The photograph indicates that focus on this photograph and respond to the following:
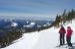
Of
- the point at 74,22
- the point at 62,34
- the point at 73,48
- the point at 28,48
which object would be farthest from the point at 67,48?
the point at 74,22

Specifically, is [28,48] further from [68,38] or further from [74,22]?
[74,22]

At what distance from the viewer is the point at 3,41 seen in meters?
34.4

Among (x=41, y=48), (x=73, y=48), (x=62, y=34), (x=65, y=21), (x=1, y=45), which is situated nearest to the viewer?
(x=73, y=48)

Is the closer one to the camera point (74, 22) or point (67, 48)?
point (67, 48)

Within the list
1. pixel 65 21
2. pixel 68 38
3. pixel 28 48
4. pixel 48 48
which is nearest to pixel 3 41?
pixel 28 48

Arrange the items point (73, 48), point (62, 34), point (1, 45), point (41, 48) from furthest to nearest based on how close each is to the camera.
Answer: point (1, 45) → point (41, 48) → point (62, 34) → point (73, 48)

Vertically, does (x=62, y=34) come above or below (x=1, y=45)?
above

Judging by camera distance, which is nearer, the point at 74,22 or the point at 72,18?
the point at 74,22

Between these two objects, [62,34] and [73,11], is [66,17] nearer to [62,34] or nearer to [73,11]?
[73,11]

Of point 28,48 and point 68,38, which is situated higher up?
point 68,38

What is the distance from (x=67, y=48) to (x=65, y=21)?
43.0 meters

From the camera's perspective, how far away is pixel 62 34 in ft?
69.2

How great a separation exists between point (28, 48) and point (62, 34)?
431cm

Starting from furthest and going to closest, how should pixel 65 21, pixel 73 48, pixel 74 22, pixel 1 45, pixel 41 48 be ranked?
pixel 65 21 → pixel 74 22 → pixel 1 45 → pixel 41 48 → pixel 73 48
